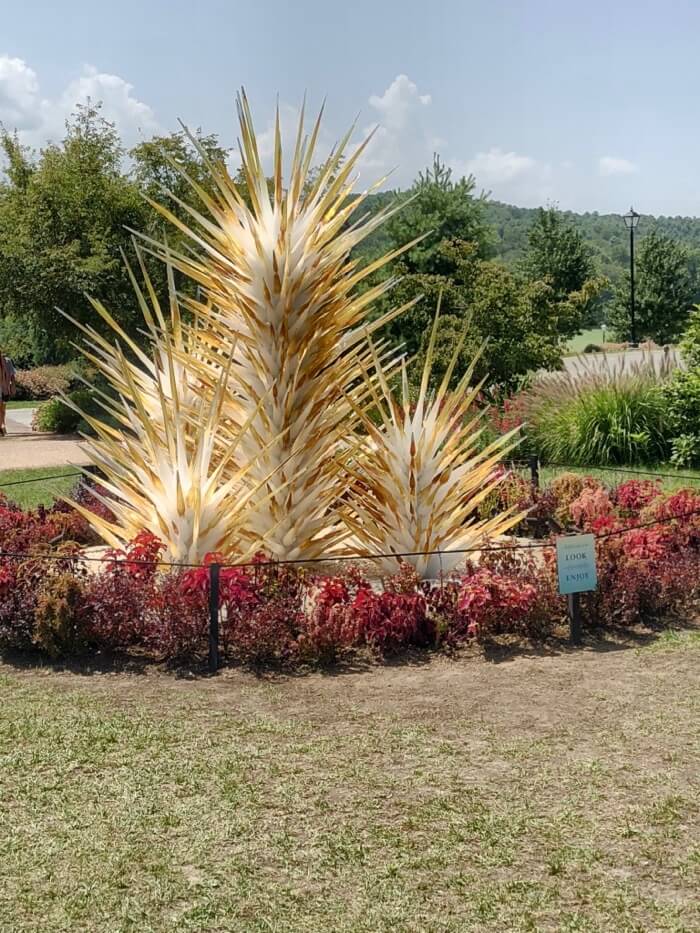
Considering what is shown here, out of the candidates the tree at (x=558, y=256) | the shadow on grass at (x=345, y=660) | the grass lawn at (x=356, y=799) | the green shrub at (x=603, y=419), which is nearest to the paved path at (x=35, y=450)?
the green shrub at (x=603, y=419)

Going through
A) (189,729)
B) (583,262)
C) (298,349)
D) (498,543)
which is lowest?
(189,729)

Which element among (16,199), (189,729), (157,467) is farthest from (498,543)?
(16,199)

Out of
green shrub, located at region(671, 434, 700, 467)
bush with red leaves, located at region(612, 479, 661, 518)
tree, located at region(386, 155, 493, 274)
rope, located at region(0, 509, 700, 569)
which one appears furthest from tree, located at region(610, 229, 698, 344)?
rope, located at region(0, 509, 700, 569)

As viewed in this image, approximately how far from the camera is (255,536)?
25.1 feet

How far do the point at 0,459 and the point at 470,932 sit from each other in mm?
15872

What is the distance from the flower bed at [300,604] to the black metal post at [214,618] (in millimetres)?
149

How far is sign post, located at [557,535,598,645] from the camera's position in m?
6.82

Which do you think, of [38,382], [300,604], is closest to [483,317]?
[300,604]

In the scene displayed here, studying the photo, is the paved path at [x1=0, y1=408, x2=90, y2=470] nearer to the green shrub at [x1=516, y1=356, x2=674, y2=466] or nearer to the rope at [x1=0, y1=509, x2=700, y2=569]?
the green shrub at [x1=516, y1=356, x2=674, y2=466]

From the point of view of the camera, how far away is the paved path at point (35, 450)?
17.5m

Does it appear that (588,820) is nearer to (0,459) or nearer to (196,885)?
(196,885)

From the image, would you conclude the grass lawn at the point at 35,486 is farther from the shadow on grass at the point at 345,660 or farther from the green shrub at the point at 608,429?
the green shrub at the point at 608,429

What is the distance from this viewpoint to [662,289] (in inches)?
1789

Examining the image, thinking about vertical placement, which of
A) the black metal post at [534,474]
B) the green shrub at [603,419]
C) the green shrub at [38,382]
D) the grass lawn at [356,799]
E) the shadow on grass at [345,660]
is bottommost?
the grass lawn at [356,799]
